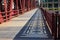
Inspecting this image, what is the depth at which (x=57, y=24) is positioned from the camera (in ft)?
44.5

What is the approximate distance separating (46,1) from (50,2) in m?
4.71

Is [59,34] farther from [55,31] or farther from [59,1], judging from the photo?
[59,1]

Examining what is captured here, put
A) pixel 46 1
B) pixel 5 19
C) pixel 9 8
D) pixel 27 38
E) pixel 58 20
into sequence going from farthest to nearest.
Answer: pixel 46 1 < pixel 9 8 < pixel 5 19 < pixel 27 38 < pixel 58 20

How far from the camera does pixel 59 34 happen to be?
1350 centimetres

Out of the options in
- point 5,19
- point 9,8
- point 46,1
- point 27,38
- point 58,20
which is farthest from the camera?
point 46,1

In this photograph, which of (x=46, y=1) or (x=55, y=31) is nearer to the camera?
(x=55, y=31)

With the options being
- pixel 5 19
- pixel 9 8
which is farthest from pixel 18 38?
pixel 9 8

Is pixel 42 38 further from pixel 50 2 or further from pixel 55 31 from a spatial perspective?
pixel 50 2

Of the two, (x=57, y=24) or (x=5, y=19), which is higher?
(x=57, y=24)

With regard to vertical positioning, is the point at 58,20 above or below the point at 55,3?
above

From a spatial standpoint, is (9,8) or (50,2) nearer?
(9,8)

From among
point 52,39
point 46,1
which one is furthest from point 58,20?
point 46,1

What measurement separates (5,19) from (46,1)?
398 ft

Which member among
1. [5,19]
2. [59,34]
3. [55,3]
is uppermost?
[59,34]
